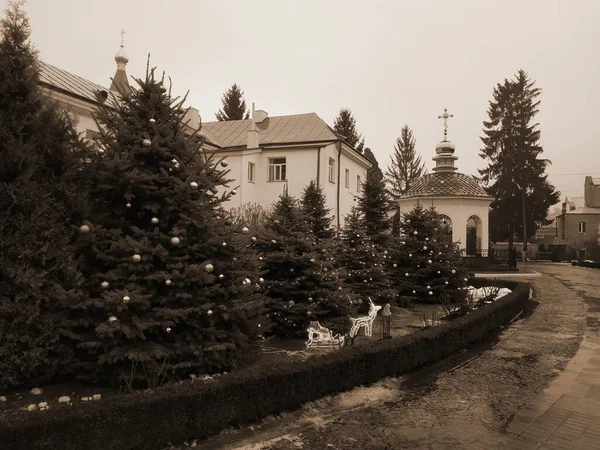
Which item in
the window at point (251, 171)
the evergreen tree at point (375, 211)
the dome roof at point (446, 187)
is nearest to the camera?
the evergreen tree at point (375, 211)

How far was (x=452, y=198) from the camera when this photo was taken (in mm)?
30219

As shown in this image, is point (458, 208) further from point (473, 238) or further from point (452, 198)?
point (473, 238)

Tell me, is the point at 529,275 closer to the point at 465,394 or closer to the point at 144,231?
the point at 465,394

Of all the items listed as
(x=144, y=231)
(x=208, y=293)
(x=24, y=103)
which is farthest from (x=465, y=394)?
(x=24, y=103)

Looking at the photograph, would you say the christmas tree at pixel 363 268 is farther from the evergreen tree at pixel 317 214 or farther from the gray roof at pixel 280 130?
the gray roof at pixel 280 130

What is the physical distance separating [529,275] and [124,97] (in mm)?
28730

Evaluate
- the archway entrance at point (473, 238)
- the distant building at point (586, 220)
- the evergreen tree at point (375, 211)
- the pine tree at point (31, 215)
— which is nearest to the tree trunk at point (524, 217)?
the archway entrance at point (473, 238)

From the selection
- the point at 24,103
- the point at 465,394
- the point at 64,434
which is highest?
the point at 24,103

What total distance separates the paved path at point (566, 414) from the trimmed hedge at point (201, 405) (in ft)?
7.54

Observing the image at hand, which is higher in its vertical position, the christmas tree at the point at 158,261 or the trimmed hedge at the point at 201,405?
the christmas tree at the point at 158,261

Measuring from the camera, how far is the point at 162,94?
290 inches

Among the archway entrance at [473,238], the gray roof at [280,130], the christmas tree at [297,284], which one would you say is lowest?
the christmas tree at [297,284]

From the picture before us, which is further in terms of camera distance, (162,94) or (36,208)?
(162,94)

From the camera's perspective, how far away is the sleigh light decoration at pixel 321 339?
9.12 meters
